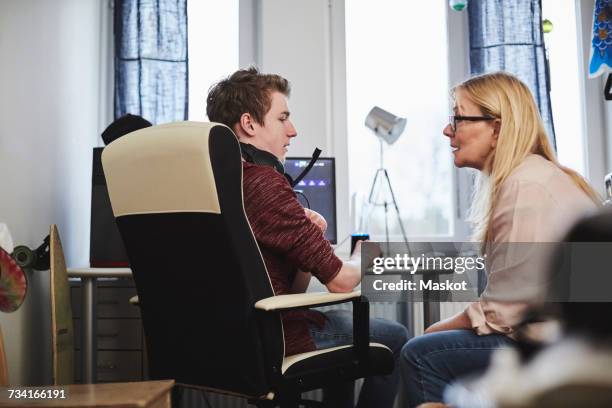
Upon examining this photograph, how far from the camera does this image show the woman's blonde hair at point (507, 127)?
1.30 metres

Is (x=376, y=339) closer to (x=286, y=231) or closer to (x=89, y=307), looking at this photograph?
(x=286, y=231)

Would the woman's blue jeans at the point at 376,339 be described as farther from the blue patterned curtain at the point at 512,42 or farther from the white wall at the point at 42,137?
the blue patterned curtain at the point at 512,42

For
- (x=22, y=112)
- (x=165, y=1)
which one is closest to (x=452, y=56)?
(x=165, y=1)

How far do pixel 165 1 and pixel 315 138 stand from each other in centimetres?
106

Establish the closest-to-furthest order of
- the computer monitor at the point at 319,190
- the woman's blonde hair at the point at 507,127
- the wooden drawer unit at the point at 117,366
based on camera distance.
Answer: the woman's blonde hair at the point at 507,127
the wooden drawer unit at the point at 117,366
the computer monitor at the point at 319,190

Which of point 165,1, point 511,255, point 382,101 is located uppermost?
point 165,1

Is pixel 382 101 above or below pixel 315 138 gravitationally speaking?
above

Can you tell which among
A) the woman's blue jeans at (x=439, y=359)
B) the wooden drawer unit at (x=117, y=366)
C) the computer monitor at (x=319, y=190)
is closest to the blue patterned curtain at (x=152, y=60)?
the computer monitor at (x=319, y=190)

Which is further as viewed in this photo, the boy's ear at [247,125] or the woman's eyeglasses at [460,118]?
the boy's ear at [247,125]

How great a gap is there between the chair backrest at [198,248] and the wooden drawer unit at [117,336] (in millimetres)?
950

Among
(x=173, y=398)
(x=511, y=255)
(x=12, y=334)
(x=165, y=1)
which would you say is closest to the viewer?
(x=511, y=255)

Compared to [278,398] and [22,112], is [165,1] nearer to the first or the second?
[22,112]

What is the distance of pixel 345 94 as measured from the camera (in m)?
3.35
